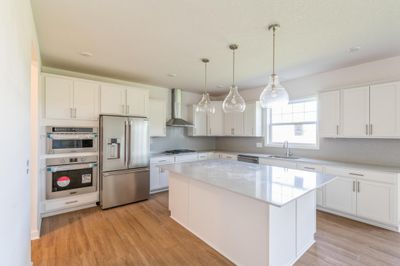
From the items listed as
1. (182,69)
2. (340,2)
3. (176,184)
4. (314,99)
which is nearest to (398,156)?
(314,99)

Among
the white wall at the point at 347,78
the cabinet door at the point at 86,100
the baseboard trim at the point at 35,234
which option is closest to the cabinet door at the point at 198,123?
the white wall at the point at 347,78

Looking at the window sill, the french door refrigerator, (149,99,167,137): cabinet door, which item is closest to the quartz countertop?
the french door refrigerator

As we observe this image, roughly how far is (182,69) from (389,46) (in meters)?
3.13

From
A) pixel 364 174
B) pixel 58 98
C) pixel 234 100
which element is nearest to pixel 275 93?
pixel 234 100

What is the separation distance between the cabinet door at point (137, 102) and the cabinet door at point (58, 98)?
0.99m

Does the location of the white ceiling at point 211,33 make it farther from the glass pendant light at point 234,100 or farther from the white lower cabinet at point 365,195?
the white lower cabinet at point 365,195

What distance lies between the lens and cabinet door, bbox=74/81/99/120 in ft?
11.1

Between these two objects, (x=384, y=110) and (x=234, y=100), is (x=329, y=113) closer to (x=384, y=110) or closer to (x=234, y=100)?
(x=384, y=110)

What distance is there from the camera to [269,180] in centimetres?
218

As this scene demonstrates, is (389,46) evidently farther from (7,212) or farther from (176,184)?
(7,212)

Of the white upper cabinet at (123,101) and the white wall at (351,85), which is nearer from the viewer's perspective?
the white wall at (351,85)

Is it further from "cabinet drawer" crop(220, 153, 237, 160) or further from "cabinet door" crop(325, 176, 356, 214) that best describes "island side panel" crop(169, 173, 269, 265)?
"cabinet drawer" crop(220, 153, 237, 160)

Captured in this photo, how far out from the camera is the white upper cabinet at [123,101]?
3667 millimetres

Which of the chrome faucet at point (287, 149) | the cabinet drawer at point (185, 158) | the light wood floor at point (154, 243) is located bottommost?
the light wood floor at point (154, 243)
